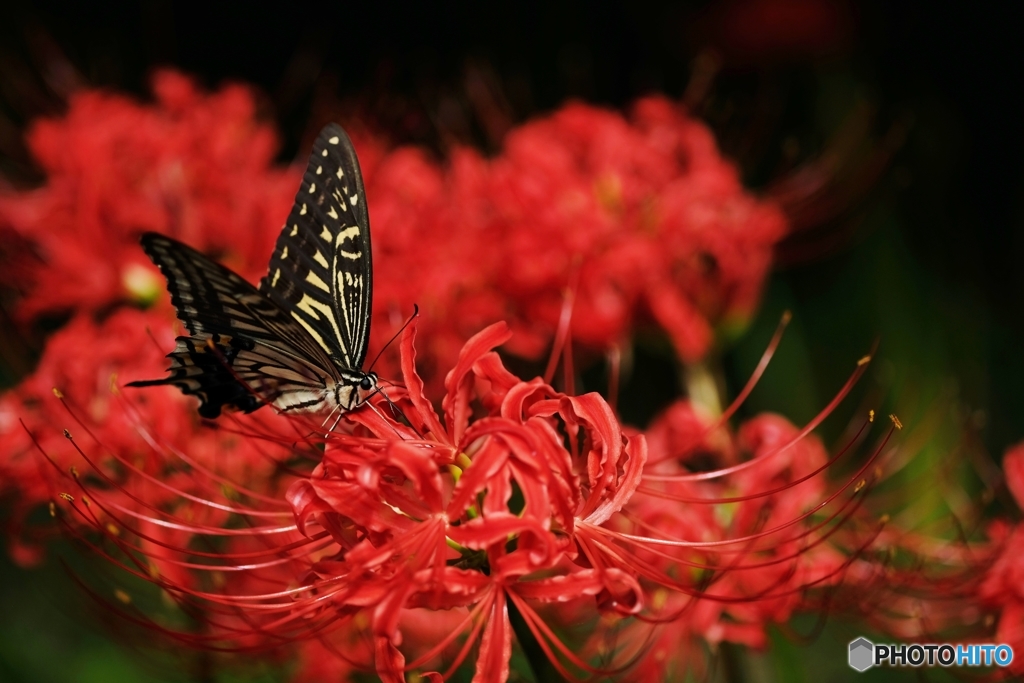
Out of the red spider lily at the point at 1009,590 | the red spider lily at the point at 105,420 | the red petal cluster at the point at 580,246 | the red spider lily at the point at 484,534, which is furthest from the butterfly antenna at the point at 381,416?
the red spider lily at the point at 1009,590

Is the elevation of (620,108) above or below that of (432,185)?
above

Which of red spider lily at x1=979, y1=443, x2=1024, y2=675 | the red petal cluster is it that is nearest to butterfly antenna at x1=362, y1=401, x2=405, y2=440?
the red petal cluster

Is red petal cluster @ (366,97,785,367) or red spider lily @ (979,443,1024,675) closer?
red spider lily @ (979,443,1024,675)

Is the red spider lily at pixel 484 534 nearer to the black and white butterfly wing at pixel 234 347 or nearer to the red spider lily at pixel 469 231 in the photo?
the black and white butterfly wing at pixel 234 347

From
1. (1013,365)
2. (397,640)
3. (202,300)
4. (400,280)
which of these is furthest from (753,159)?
(397,640)

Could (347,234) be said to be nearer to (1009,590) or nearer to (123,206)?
(123,206)

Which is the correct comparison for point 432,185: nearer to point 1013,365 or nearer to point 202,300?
point 202,300

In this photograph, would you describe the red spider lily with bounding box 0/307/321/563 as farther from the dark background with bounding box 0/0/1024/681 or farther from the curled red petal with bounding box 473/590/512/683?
the curled red petal with bounding box 473/590/512/683
